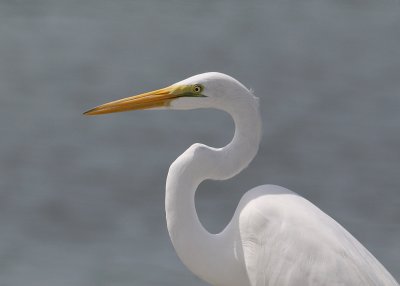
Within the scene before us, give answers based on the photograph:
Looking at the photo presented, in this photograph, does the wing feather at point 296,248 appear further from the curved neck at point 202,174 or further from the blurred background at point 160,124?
the blurred background at point 160,124

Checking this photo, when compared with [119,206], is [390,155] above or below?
above

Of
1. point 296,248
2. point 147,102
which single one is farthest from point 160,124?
point 296,248

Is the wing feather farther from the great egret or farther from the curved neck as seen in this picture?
the curved neck

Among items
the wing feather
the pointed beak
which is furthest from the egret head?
the wing feather

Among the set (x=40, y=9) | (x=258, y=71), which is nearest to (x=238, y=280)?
(x=258, y=71)

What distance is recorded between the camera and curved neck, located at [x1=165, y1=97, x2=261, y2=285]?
17.9ft

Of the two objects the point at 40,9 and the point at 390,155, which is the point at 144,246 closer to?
the point at 390,155

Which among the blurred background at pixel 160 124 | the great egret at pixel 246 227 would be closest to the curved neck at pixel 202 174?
the great egret at pixel 246 227

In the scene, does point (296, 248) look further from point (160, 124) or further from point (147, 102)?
point (160, 124)

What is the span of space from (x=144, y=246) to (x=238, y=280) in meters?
2.93

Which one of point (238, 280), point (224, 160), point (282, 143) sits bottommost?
point (238, 280)

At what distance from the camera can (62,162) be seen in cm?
941

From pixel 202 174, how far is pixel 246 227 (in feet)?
0.95

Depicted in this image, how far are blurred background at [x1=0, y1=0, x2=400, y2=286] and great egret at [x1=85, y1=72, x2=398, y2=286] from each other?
8.60 feet
